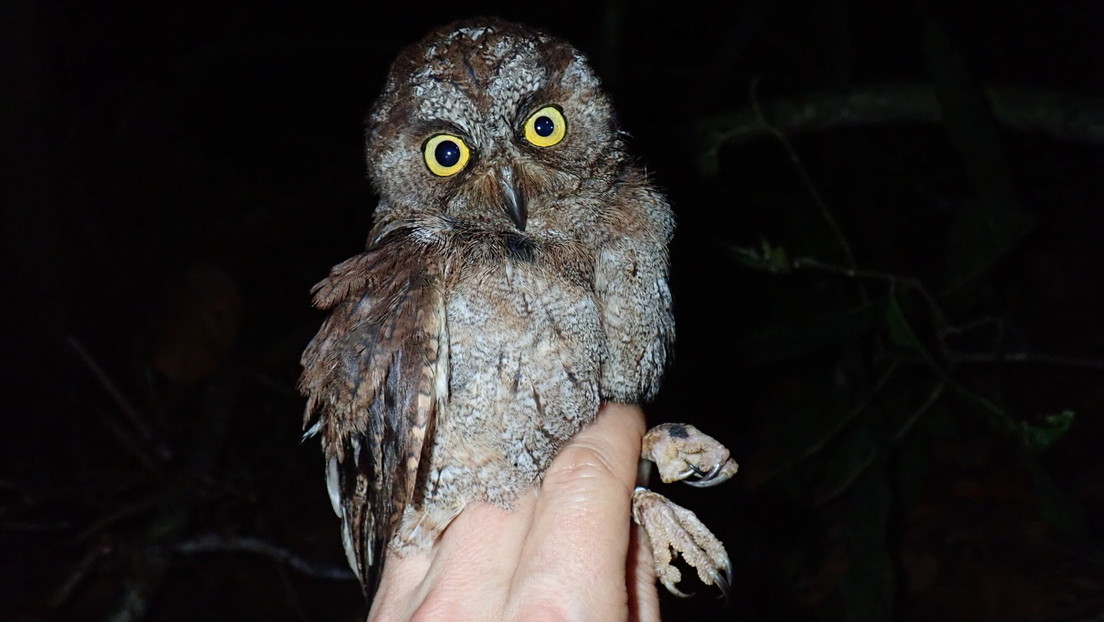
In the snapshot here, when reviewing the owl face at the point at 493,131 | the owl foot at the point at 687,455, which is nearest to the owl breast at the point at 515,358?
the owl face at the point at 493,131

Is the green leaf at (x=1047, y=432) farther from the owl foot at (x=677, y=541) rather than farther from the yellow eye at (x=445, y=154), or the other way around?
the yellow eye at (x=445, y=154)

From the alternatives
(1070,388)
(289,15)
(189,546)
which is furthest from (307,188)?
(1070,388)

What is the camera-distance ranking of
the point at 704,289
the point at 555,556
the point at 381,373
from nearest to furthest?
the point at 555,556
the point at 381,373
the point at 704,289

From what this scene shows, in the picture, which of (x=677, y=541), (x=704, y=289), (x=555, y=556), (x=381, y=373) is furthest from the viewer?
(x=704, y=289)

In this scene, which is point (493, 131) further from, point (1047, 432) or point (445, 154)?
point (1047, 432)

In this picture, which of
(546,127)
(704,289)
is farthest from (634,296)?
(704,289)

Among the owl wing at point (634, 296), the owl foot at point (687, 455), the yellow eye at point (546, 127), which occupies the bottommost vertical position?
the owl foot at point (687, 455)

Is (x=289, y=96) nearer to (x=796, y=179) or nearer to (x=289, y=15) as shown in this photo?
(x=289, y=15)
